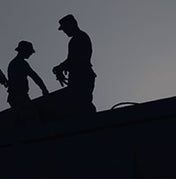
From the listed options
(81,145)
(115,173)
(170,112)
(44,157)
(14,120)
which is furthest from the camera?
(14,120)

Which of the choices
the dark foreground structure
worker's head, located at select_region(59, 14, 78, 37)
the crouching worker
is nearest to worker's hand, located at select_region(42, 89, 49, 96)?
the crouching worker

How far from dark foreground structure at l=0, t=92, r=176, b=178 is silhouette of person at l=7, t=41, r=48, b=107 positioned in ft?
4.65

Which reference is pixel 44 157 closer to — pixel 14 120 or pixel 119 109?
pixel 119 109

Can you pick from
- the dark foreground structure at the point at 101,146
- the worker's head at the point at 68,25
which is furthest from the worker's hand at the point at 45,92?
the dark foreground structure at the point at 101,146

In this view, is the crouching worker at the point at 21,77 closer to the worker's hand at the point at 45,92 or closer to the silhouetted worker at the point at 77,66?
the worker's hand at the point at 45,92

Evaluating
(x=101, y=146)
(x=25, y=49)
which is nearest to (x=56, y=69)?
(x=25, y=49)

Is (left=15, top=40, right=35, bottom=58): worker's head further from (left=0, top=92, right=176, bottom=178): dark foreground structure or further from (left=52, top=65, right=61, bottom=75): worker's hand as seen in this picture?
(left=0, top=92, right=176, bottom=178): dark foreground structure

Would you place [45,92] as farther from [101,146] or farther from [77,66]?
[101,146]

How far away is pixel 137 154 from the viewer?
6.44 m

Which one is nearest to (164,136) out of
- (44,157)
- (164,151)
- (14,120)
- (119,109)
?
(164,151)

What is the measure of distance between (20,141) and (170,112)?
2517 mm

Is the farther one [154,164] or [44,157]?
[44,157]

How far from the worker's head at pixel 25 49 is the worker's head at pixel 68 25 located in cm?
105

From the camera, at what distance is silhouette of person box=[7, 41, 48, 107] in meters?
9.48
